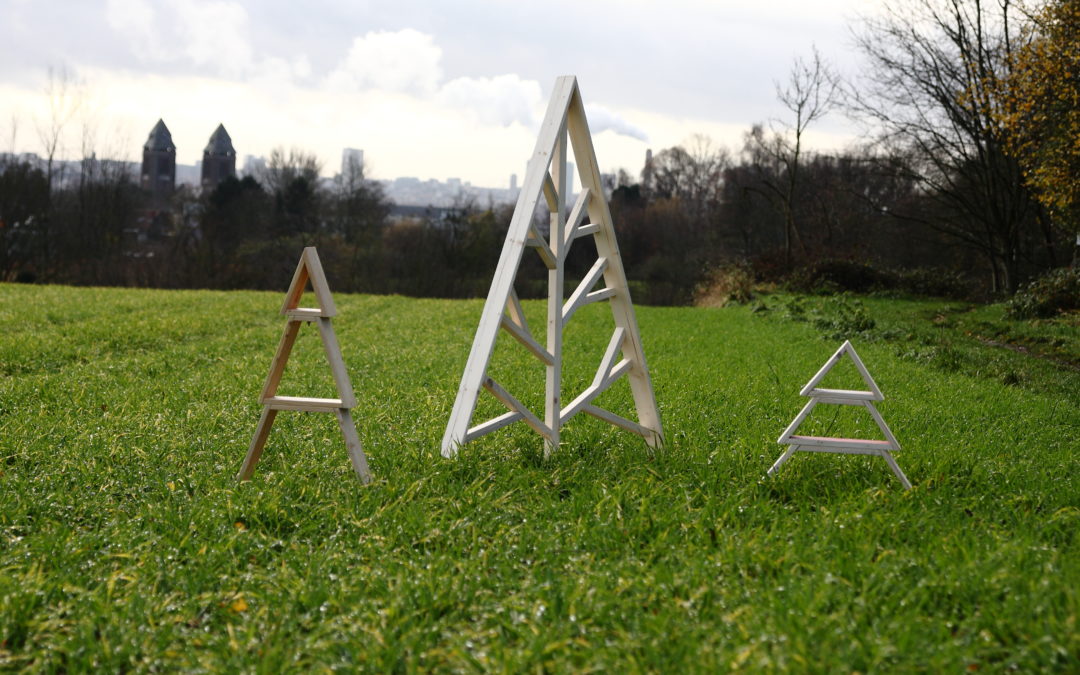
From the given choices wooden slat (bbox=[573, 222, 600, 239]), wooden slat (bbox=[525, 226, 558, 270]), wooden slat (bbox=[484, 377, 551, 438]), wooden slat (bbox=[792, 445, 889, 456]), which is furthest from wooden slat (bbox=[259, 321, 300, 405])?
wooden slat (bbox=[792, 445, 889, 456])

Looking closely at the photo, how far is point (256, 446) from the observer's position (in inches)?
188

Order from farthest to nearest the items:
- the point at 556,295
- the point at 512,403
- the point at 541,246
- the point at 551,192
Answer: the point at 556,295
the point at 551,192
the point at 541,246
the point at 512,403

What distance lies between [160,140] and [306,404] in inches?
3135

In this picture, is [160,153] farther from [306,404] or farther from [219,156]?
[306,404]

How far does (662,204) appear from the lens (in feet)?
168

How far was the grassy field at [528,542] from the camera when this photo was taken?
2.90m

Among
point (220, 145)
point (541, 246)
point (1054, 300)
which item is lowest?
point (1054, 300)

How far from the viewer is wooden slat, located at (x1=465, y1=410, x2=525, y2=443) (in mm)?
4691

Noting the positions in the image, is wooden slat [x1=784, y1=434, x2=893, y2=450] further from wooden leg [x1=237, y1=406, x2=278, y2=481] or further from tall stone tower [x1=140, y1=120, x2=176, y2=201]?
tall stone tower [x1=140, y1=120, x2=176, y2=201]

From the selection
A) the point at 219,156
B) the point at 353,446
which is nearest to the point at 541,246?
the point at 353,446

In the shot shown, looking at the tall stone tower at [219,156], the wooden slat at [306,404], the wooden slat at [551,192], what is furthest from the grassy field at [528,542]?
the tall stone tower at [219,156]

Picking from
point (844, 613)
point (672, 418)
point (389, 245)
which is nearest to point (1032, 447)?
point (672, 418)

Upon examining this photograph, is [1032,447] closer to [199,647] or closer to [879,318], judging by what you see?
[199,647]

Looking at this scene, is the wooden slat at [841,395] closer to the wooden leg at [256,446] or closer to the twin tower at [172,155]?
the wooden leg at [256,446]
